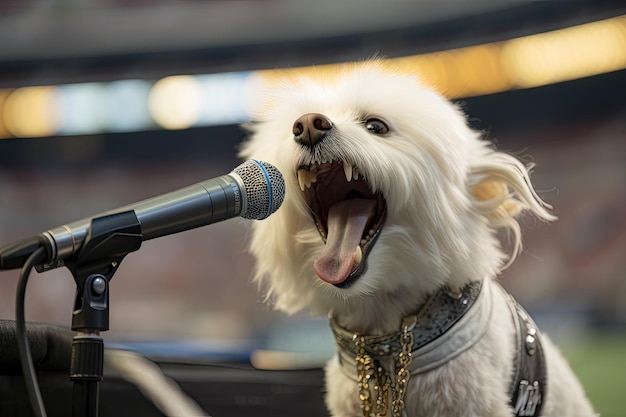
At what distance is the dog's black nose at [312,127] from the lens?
967mm

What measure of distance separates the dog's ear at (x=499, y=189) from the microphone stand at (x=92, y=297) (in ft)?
1.95

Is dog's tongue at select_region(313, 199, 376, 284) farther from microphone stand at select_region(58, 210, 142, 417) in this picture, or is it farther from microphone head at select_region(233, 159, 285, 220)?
microphone stand at select_region(58, 210, 142, 417)

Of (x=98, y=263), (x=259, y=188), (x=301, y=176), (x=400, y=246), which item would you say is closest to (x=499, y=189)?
(x=400, y=246)

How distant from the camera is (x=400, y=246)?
103cm

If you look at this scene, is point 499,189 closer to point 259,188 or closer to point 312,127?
point 312,127

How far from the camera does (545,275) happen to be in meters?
3.69

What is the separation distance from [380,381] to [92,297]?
520mm

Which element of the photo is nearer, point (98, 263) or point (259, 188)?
point (98, 263)

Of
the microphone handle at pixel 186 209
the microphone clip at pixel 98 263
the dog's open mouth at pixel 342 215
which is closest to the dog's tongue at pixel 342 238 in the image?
the dog's open mouth at pixel 342 215

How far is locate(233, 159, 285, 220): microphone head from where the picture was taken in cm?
77

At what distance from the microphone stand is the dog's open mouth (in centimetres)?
36

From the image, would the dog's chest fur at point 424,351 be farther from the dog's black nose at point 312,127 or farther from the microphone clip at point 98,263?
the microphone clip at point 98,263

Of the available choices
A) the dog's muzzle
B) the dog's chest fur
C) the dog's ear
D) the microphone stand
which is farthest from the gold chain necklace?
the microphone stand

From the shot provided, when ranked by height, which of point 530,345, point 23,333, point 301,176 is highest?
point 301,176
